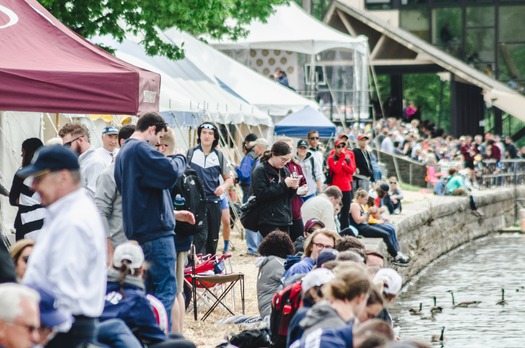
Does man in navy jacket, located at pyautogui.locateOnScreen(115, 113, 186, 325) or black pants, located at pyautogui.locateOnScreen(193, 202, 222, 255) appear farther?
black pants, located at pyautogui.locateOnScreen(193, 202, 222, 255)

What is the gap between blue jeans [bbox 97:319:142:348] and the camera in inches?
264

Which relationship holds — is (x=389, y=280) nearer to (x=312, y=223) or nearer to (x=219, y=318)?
(x=219, y=318)

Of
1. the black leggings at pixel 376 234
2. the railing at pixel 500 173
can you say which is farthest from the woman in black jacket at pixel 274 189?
the railing at pixel 500 173

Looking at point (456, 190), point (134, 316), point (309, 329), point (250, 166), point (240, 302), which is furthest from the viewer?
point (456, 190)

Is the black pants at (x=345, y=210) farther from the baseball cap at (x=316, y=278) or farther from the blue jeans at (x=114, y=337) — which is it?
the blue jeans at (x=114, y=337)

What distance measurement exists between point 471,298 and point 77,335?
14746 millimetres

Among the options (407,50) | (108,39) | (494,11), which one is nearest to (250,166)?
(108,39)

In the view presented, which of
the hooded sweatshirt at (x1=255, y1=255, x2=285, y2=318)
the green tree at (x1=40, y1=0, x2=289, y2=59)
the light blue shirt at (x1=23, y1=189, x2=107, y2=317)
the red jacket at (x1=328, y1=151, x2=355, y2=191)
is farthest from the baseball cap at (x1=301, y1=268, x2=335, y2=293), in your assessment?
the red jacket at (x1=328, y1=151, x2=355, y2=191)

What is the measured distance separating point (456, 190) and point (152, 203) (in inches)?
886

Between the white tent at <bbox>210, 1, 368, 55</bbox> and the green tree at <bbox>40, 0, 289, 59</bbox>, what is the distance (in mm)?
12958

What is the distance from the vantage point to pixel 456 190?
102 feet

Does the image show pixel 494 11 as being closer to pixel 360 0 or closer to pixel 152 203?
pixel 360 0

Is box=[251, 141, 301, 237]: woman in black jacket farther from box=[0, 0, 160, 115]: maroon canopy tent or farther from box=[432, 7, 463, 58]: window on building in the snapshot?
box=[432, 7, 463, 58]: window on building

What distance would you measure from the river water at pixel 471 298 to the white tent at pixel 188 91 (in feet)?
13.5
